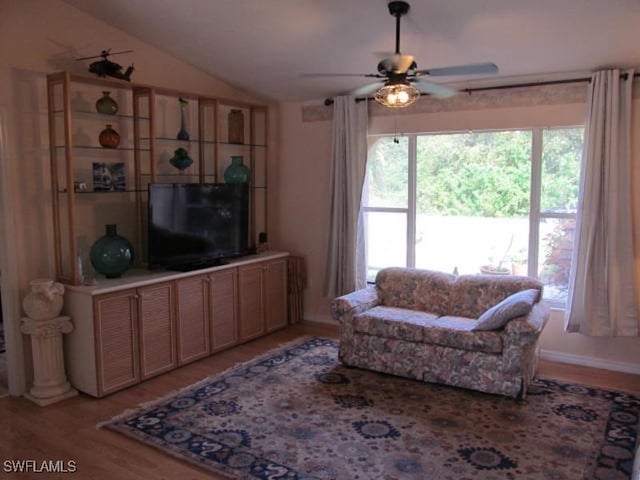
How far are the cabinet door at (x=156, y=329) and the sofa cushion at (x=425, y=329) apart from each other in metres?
1.56

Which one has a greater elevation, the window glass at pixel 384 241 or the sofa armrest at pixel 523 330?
the window glass at pixel 384 241

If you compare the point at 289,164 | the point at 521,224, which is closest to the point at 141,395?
the point at 289,164

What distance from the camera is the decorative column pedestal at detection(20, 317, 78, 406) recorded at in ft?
13.0

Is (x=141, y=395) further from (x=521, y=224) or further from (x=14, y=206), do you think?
(x=521, y=224)

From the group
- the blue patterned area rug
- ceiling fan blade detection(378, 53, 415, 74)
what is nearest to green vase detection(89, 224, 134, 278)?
the blue patterned area rug

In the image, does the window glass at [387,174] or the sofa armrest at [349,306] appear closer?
the sofa armrest at [349,306]

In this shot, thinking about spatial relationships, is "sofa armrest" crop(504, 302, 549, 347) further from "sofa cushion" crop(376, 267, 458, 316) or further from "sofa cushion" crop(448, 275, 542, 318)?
"sofa cushion" crop(376, 267, 458, 316)

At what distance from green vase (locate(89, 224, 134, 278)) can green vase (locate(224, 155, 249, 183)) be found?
1.43 m

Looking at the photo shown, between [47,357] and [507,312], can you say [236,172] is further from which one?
[507,312]

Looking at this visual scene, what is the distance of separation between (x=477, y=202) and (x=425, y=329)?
1581 millimetres

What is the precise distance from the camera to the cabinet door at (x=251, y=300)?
17.4 ft

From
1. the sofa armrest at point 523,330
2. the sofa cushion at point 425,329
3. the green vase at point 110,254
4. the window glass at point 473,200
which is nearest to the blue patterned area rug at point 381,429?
the sofa cushion at point 425,329

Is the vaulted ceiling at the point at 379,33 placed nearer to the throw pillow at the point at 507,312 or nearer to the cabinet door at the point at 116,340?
the throw pillow at the point at 507,312

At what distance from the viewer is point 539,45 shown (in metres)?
4.07
